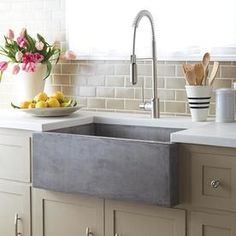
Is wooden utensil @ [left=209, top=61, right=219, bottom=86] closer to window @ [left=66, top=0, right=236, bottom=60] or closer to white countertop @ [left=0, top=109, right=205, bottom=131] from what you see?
window @ [left=66, top=0, right=236, bottom=60]

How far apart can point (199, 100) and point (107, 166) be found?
64 centimetres

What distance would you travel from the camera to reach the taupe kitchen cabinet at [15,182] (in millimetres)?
2965

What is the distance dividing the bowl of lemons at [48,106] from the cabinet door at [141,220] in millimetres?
668

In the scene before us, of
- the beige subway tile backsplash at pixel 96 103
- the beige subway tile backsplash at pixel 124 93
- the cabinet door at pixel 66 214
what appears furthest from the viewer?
the beige subway tile backsplash at pixel 96 103

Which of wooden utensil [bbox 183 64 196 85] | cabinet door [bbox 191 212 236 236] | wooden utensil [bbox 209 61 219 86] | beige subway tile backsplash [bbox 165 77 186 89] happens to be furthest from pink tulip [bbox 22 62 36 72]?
cabinet door [bbox 191 212 236 236]

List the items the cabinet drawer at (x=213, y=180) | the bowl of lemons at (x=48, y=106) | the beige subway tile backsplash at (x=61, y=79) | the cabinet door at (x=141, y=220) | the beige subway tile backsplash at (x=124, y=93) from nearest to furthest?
1. the cabinet drawer at (x=213, y=180)
2. the cabinet door at (x=141, y=220)
3. the bowl of lemons at (x=48, y=106)
4. the beige subway tile backsplash at (x=124, y=93)
5. the beige subway tile backsplash at (x=61, y=79)

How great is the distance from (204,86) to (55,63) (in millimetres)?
1066

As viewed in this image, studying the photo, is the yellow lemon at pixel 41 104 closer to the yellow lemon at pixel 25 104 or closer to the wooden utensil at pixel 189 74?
the yellow lemon at pixel 25 104

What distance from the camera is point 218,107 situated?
288 centimetres

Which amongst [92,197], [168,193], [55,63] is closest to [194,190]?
[168,193]

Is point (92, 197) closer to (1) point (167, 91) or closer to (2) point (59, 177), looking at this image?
(2) point (59, 177)

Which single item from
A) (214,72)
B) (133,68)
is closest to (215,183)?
(214,72)

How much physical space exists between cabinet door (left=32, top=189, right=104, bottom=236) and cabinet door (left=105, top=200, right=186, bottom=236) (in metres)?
0.05

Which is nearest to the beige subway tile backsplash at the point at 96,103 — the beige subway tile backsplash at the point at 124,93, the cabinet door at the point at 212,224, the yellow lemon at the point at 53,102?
the beige subway tile backsplash at the point at 124,93
